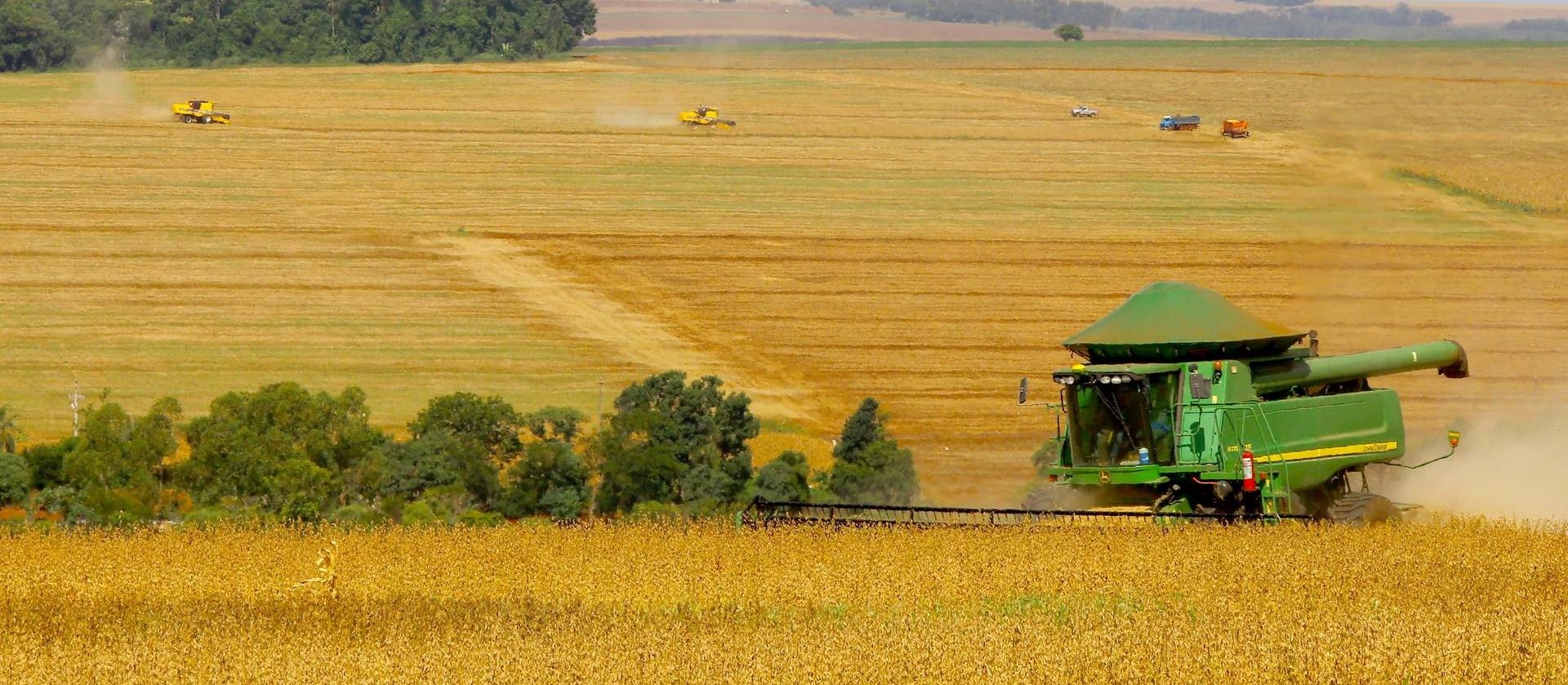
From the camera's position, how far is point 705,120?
72.9 m

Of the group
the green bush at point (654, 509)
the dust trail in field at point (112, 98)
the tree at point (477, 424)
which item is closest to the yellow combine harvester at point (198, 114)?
the dust trail in field at point (112, 98)

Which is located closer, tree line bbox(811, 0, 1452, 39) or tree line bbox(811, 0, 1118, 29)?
tree line bbox(811, 0, 1452, 39)

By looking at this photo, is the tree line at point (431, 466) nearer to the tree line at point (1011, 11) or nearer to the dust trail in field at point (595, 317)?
the dust trail in field at point (595, 317)

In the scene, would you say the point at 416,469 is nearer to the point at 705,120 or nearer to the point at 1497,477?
the point at 1497,477

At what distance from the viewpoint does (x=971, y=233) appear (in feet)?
171

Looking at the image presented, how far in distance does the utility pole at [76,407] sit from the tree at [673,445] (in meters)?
10.5

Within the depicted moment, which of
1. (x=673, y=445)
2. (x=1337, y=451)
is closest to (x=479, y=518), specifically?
(x=673, y=445)

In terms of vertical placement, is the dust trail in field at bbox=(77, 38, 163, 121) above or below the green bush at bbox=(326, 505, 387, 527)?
above

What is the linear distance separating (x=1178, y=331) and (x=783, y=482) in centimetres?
913

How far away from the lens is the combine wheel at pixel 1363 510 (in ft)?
63.1

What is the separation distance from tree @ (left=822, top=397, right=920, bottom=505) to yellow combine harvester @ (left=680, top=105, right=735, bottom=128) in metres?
41.8

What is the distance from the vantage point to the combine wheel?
19219 mm

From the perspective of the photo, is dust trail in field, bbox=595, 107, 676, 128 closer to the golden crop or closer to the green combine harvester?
the green combine harvester

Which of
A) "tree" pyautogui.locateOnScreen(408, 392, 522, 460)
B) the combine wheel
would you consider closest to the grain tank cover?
the combine wheel
